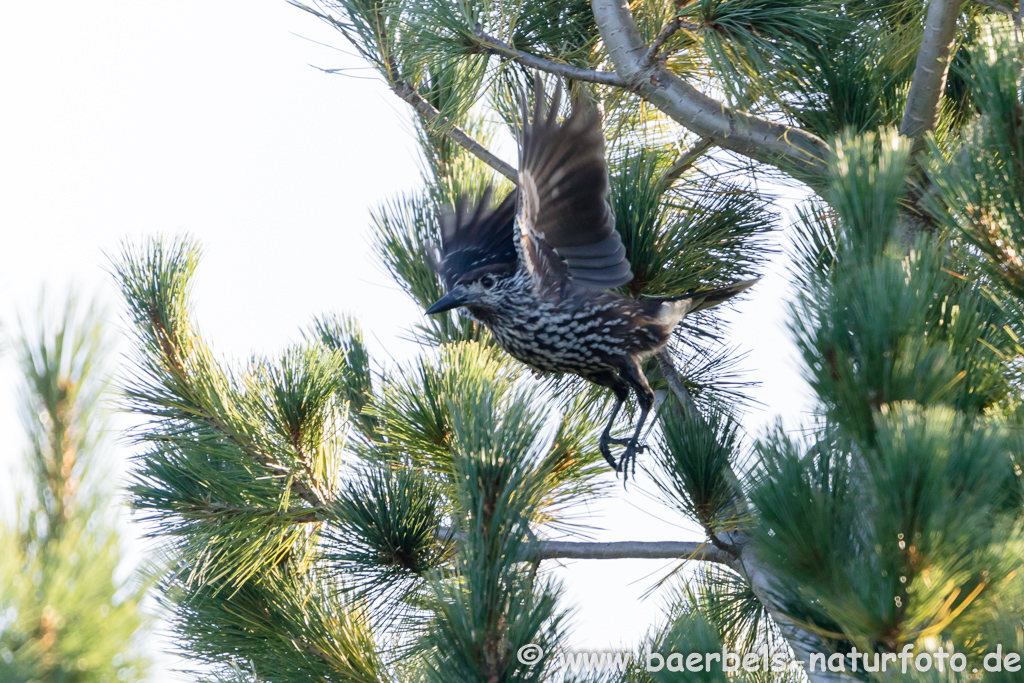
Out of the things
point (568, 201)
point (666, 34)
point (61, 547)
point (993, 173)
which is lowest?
point (61, 547)

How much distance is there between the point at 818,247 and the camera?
1.71m

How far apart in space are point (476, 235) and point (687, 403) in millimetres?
963

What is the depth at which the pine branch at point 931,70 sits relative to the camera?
1.90 meters

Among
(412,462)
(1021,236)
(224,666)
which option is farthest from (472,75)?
(224,666)

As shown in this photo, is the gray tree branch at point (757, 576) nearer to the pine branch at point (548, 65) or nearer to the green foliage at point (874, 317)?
the green foliage at point (874, 317)

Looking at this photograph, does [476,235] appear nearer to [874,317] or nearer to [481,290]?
[481,290]

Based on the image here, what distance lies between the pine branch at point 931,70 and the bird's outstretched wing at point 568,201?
74cm

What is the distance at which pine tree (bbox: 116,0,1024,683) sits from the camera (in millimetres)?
1023

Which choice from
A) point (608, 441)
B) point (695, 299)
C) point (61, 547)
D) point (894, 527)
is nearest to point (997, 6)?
point (695, 299)

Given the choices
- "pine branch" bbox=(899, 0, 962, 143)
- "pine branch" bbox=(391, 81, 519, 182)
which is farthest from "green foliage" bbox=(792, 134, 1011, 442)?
"pine branch" bbox=(391, 81, 519, 182)

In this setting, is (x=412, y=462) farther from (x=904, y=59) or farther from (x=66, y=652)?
(x=904, y=59)

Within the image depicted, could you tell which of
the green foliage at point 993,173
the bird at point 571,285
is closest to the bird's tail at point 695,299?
the bird at point 571,285

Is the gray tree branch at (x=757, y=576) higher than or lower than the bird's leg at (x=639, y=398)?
lower

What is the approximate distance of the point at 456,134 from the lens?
270 cm
